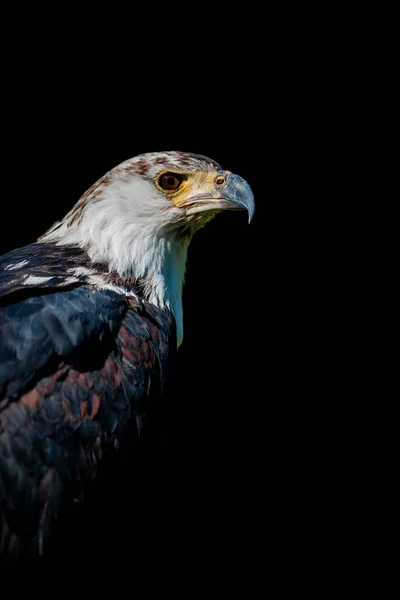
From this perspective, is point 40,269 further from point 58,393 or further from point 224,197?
point 224,197

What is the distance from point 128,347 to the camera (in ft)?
8.05

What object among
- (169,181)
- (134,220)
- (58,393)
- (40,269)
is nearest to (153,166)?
(169,181)

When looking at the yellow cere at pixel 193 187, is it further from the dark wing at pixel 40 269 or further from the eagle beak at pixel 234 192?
the dark wing at pixel 40 269

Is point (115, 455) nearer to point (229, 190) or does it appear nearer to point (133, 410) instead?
point (133, 410)

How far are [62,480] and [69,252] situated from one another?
3.23 feet

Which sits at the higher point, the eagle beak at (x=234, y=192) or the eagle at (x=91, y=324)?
the eagle beak at (x=234, y=192)

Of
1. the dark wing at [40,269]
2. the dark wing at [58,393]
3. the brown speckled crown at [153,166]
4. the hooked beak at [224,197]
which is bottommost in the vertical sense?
the dark wing at [58,393]

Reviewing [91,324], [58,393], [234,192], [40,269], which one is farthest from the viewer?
[234,192]

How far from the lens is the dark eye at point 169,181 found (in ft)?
9.13

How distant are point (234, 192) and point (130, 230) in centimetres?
46

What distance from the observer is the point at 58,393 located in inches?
88.3

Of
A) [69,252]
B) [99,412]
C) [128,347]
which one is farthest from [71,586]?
[69,252]

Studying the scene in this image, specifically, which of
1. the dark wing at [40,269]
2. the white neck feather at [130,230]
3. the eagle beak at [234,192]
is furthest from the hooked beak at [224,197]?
the dark wing at [40,269]

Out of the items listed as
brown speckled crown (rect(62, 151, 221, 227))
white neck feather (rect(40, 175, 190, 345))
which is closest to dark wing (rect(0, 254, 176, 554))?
white neck feather (rect(40, 175, 190, 345))
